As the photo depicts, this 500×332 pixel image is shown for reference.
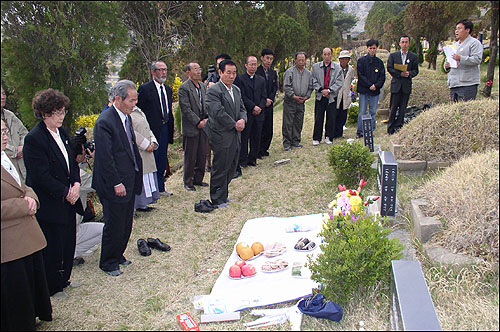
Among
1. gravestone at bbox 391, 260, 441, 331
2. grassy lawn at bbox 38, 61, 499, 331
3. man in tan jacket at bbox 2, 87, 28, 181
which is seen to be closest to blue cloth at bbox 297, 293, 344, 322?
grassy lawn at bbox 38, 61, 499, 331

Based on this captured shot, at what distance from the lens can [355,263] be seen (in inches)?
127

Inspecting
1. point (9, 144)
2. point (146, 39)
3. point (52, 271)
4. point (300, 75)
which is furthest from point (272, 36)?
point (52, 271)

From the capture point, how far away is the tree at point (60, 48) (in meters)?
Answer: 7.43

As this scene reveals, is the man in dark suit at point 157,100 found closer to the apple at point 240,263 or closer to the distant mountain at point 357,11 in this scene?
the apple at point 240,263

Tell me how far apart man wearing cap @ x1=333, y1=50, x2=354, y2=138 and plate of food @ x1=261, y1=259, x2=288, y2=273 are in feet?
18.1

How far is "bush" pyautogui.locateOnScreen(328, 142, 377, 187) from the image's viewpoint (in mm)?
5750

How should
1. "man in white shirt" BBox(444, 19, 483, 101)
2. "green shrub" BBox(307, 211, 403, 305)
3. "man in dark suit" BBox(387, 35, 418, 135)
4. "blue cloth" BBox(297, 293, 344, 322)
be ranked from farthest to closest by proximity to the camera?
"man in dark suit" BBox(387, 35, 418, 135) < "man in white shirt" BBox(444, 19, 483, 101) < "green shrub" BBox(307, 211, 403, 305) < "blue cloth" BBox(297, 293, 344, 322)

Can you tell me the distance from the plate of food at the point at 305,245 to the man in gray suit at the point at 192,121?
9.20 ft

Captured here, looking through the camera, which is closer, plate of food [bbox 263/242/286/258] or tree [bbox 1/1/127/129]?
plate of food [bbox 263/242/286/258]

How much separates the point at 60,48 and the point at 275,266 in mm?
6202

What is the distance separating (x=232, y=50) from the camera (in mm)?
16016

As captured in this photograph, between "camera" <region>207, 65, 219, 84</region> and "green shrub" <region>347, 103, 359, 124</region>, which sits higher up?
"camera" <region>207, 65, 219, 84</region>

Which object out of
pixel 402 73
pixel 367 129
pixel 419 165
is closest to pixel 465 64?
pixel 402 73

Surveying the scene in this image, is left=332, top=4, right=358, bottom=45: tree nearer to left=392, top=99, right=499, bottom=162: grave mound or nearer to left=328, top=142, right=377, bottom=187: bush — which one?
left=392, top=99, right=499, bottom=162: grave mound
